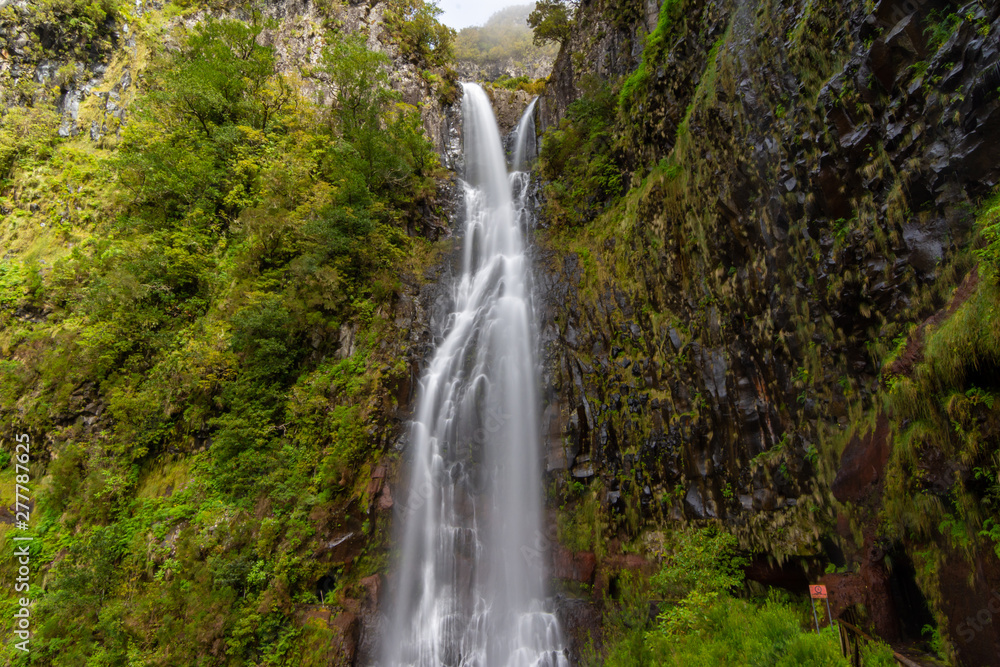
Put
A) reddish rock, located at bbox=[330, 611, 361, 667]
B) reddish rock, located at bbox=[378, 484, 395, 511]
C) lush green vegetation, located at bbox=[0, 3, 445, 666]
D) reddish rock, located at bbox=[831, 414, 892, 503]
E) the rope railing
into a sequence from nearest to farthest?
the rope railing, reddish rock, located at bbox=[831, 414, 892, 503], reddish rock, located at bbox=[330, 611, 361, 667], lush green vegetation, located at bbox=[0, 3, 445, 666], reddish rock, located at bbox=[378, 484, 395, 511]

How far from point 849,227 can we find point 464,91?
2145cm

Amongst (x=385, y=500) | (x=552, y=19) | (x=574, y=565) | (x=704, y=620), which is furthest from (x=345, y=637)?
(x=552, y=19)

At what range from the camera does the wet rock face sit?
5121 millimetres

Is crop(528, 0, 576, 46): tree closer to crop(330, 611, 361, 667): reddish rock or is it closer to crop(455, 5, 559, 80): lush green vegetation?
crop(455, 5, 559, 80): lush green vegetation

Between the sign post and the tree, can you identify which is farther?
the tree

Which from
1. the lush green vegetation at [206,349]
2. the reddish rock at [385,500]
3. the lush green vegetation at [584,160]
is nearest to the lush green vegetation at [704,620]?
the reddish rock at [385,500]

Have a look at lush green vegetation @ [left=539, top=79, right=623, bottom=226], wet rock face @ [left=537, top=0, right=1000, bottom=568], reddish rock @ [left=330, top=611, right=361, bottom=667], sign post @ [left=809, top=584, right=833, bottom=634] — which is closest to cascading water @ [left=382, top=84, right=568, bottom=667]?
reddish rock @ [left=330, top=611, right=361, bottom=667]

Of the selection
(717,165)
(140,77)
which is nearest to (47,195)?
(140,77)

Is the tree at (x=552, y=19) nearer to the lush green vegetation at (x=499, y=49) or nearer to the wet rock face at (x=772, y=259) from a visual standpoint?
the wet rock face at (x=772, y=259)

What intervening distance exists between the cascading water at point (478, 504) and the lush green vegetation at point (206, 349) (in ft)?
3.67

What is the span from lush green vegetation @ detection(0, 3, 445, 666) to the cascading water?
112 cm

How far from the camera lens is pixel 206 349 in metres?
11.2

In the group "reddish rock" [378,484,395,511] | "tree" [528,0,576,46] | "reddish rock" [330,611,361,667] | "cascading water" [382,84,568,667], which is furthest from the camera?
"tree" [528,0,576,46]

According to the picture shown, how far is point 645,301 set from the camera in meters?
9.59
